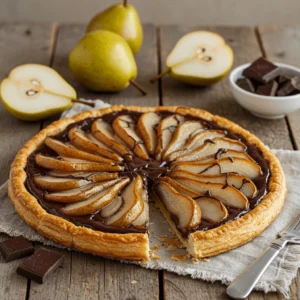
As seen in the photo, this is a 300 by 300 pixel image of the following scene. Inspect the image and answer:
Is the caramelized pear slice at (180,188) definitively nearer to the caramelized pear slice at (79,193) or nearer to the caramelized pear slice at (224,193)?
the caramelized pear slice at (224,193)

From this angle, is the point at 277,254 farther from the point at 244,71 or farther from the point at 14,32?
the point at 14,32

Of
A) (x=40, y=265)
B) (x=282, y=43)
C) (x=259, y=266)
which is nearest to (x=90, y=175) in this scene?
(x=40, y=265)

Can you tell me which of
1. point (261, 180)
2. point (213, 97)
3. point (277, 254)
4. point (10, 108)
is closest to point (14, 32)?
point (10, 108)

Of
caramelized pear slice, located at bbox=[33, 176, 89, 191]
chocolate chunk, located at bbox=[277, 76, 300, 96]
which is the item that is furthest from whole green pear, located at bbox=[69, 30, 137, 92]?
caramelized pear slice, located at bbox=[33, 176, 89, 191]

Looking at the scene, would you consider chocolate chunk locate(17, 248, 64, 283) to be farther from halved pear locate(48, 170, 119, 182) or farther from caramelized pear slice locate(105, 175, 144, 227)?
halved pear locate(48, 170, 119, 182)

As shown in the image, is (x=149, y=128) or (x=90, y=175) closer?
(x=90, y=175)

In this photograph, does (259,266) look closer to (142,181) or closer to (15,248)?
(142,181)
